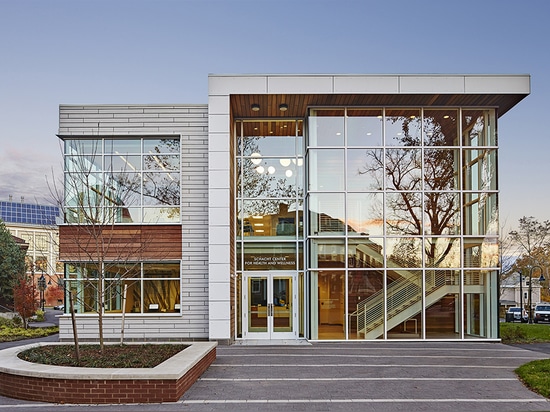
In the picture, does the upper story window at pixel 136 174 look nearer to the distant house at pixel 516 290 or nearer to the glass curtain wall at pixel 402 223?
the glass curtain wall at pixel 402 223

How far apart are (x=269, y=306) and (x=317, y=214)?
371 cm

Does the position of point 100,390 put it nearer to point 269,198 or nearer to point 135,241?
point 135,241

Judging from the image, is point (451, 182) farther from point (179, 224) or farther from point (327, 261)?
point (179, 224)

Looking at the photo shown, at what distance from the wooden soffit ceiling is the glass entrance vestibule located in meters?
0.36

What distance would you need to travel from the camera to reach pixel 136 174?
18797 millimetres

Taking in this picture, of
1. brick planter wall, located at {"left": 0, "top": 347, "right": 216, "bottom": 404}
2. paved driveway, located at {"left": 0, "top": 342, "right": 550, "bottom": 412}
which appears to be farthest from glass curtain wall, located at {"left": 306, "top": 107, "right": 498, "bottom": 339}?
brick planter wall, located at {"left": 0, "top": 347, "right": 216, "bottom": 404}

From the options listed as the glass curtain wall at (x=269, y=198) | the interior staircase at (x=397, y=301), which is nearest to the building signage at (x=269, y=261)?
the glass curtain wall at (x=269, y=198)

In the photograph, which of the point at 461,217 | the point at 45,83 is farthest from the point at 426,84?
the point at 45,83

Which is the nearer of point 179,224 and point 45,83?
point 179,224

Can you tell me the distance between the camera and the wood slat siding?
18.2m

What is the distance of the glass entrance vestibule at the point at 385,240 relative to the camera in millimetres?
18000

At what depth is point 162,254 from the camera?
725 inches

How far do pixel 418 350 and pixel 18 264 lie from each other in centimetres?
3772

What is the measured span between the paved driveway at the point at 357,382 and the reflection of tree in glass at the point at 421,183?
3.97 meters
